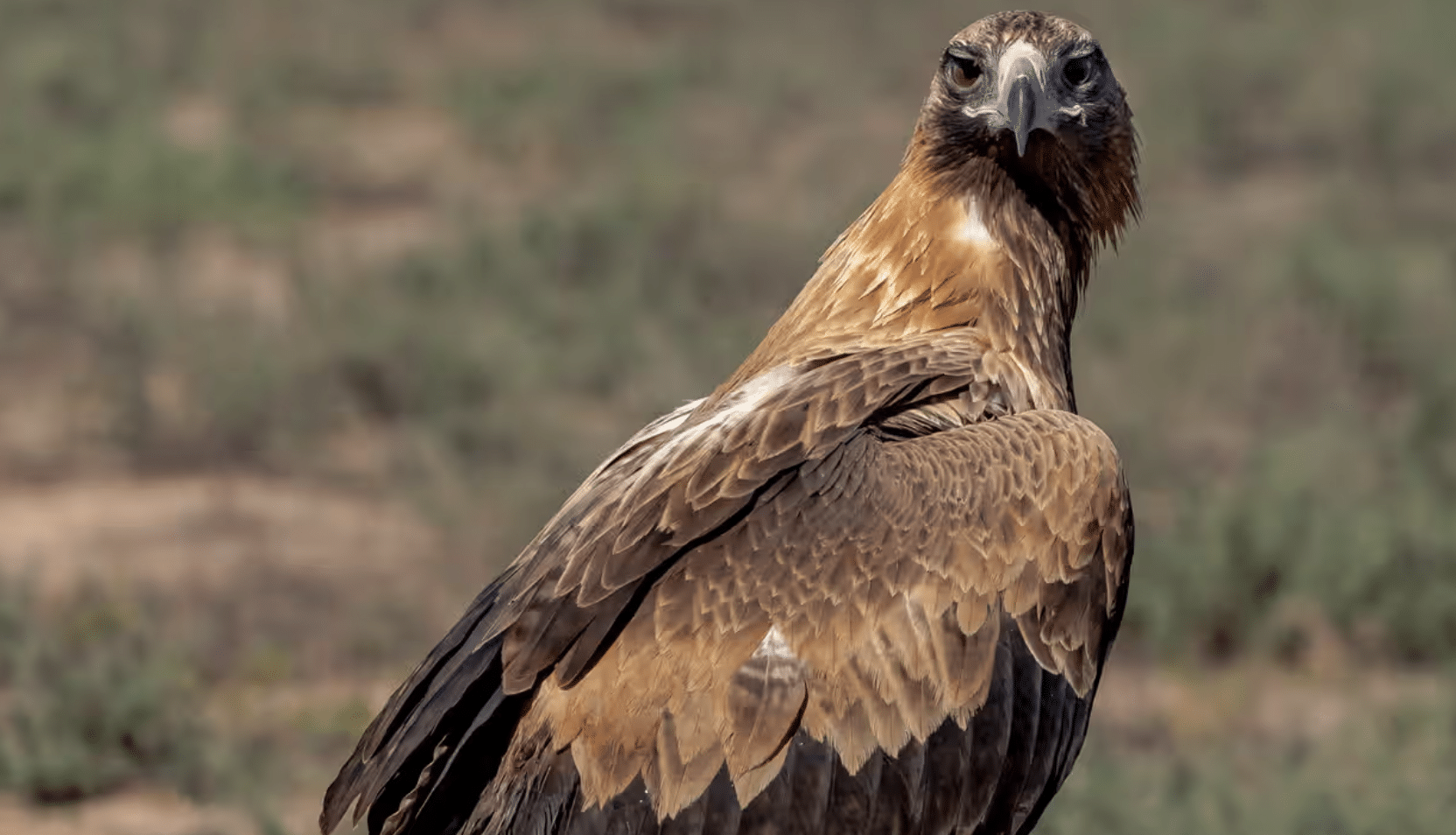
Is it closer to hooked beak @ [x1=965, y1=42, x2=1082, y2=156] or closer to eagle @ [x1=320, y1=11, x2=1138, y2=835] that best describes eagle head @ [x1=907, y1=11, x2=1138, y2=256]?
hooked beak @ [x1=965, y1=42, x2=1082, y2=156]

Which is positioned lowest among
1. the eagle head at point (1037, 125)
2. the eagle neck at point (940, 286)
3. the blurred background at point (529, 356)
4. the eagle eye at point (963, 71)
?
the blurred background at point (529, 356)

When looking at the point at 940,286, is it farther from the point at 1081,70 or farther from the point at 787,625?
the point at 787,625

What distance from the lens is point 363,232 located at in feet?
47.5

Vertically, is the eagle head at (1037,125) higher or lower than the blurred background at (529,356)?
higher

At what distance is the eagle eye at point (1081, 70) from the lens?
520 cm

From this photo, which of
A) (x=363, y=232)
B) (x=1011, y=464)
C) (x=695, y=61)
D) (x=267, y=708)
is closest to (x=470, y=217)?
(x=363, y=232)

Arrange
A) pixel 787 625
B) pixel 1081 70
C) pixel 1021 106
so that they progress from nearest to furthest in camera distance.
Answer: pixel 787 625 → pixel 1021 106 → pixel 1081 70

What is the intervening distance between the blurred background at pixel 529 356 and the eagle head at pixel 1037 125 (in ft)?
7.57

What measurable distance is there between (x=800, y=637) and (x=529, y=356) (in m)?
7.29

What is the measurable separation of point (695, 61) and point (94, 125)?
17.8 feet

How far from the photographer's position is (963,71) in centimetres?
525

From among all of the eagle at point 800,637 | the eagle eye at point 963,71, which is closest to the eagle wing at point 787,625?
the eagle at point 800,637

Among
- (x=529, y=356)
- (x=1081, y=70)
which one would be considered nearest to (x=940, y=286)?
(x=1081, y=70)

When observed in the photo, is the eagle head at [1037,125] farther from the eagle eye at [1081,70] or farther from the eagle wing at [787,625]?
the eagle wing at [787,625]
